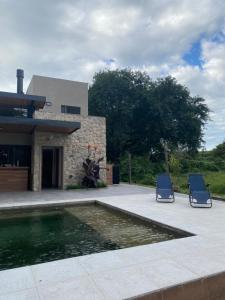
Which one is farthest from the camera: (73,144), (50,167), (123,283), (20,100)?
(50,167)

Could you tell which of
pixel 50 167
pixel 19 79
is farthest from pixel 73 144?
pixel 19 79

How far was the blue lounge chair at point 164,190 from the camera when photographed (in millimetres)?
9352

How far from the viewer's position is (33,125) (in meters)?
11.6

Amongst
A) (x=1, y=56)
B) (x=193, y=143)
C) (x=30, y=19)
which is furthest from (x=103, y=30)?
(x=193, y=143)

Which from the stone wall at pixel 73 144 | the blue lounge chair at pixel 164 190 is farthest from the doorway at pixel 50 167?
the blue lounge chair at pixel 164 190

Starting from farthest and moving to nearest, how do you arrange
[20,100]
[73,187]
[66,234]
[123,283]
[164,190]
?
[73,187] → [20,100] → [164,190] → [66,234] → [123,283]

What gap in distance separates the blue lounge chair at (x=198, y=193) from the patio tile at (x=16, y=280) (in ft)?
20.3

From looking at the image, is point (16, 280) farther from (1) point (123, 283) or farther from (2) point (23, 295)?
Answer: (1) point (123, 283)

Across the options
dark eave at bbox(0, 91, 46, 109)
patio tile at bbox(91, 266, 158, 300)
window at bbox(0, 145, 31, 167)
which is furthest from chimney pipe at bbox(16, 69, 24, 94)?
patio tile at bbox(91, 266, 158, 300)

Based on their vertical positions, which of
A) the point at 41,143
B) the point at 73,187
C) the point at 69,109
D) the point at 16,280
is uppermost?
the point at 69,109

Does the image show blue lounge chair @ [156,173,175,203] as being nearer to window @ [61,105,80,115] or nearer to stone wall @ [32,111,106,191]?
stone wall @ [32,111,106,191]

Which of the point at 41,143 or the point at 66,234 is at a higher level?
the point at 41,143

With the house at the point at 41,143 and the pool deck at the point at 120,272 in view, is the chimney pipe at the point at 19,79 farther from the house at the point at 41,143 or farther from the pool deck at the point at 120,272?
the pool deck at the point at 120,272

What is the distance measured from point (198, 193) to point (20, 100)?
9.90 meters
